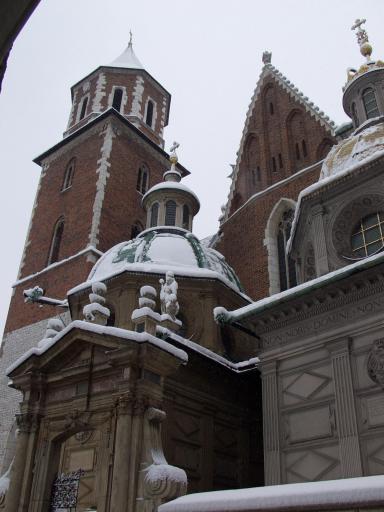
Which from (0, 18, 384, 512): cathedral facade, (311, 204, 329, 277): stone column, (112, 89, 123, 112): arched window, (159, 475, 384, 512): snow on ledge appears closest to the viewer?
(159, 475, 384, 512): snow on ledge

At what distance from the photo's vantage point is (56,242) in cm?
2498

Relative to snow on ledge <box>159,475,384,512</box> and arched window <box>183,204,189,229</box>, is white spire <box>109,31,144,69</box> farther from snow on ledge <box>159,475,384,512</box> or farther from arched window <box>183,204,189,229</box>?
snow on ledge <box>159,475,384,512</box>

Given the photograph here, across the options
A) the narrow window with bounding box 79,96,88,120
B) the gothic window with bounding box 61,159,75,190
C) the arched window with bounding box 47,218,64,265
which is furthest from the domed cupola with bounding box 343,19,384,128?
the narrow window with bounding box 79,96,88,120

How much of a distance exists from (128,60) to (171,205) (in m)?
15.8

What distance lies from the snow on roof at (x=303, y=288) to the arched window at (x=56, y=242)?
1482 centimetres

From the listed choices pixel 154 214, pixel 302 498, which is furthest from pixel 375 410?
pixel 154 214

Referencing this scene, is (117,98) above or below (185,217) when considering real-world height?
above

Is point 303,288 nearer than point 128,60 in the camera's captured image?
Yes

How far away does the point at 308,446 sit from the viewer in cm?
959

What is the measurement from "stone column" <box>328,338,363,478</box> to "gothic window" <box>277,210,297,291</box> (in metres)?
7.71

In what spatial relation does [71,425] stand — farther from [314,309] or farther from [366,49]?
[366,49]

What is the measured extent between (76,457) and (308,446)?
4.64 metres

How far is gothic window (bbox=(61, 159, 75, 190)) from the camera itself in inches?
1049

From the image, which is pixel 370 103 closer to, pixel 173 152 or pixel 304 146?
pixel 304 146
